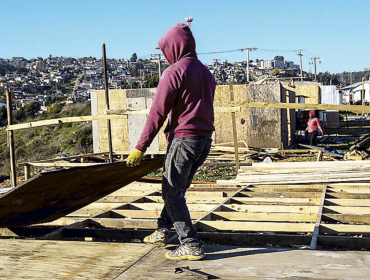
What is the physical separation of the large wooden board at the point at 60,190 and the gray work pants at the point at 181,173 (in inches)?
27.6

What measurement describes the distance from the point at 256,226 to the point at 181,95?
238 centimetres

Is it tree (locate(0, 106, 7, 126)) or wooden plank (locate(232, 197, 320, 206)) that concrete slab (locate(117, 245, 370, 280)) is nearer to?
wooden plank (locate(232, 197, 320, 206))

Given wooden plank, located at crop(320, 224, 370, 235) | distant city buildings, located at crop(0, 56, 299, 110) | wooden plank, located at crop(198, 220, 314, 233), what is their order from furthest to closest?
distant city buildings, located at crop(0, 56, 299, 110), wooden plank, located at crop(198, 220, 314, 233), wooden plank, located at crop(320, 224, 370, 235)

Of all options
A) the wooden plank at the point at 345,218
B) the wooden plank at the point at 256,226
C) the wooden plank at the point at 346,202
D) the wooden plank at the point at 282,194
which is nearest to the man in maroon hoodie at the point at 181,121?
the wooden plank at the point at 256,226

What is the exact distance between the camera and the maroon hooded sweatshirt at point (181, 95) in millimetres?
3551

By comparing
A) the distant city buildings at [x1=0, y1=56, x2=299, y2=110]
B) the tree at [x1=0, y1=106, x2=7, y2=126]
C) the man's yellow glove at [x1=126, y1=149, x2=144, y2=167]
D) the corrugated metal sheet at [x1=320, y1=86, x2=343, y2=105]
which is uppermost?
the distant city buildings at [x1=0, y1=56, x2=299, y2=110]

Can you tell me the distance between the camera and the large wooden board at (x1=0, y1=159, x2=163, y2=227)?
4.02 m

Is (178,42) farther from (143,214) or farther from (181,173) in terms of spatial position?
(143,214)

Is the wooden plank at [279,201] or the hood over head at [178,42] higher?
the hood over head at [178,42]

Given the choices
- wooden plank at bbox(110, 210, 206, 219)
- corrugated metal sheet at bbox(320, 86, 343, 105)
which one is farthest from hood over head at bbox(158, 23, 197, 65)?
corrugated metal sheet at bbox(320, 86, 343, 105)

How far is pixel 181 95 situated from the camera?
3605 millimetres

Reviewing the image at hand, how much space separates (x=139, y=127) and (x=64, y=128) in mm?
19728

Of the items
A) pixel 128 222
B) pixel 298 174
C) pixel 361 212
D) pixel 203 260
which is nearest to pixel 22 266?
pixel 203 260

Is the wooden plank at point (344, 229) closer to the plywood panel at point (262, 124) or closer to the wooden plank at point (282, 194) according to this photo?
the wooden plank at point (282, 194)
